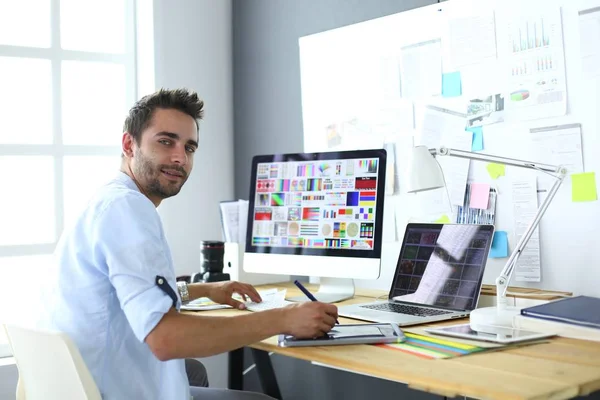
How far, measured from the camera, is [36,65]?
3.27 meters

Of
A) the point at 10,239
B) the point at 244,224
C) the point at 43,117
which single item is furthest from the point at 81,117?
the point at 244,224

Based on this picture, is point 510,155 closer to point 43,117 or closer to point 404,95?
point 404,95

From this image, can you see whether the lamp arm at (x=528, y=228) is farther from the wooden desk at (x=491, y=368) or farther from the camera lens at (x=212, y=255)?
the camera lens at (x=212, y=255)

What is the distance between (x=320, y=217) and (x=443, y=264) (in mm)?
417

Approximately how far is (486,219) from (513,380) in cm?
106

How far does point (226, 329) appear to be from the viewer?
1.69 metres

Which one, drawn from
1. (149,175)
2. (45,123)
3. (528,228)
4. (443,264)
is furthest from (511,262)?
(45,123)

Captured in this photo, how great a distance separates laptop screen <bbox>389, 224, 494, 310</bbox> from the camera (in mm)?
2227

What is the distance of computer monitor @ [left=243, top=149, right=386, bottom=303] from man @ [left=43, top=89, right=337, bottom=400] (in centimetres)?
55

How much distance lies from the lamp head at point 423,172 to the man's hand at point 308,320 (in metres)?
0.45

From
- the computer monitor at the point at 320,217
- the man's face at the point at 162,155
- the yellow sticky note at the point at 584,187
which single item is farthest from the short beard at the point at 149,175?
the yellow sticky note at the point at 584,187

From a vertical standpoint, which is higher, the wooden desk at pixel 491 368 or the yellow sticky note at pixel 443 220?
the yellow sticky note at pixel 443 220

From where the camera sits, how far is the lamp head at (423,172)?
2.05m

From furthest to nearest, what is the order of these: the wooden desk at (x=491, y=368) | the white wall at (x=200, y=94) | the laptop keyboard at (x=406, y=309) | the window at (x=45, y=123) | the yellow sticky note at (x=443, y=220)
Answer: the white wall at (x=200, y=94) → the window at (x=45, y=123) → the yellow sticky note at (x=443, y=220) → the laptop keyboard at (x=406, y=309) → the wooden desk at (x=491, y=368)
